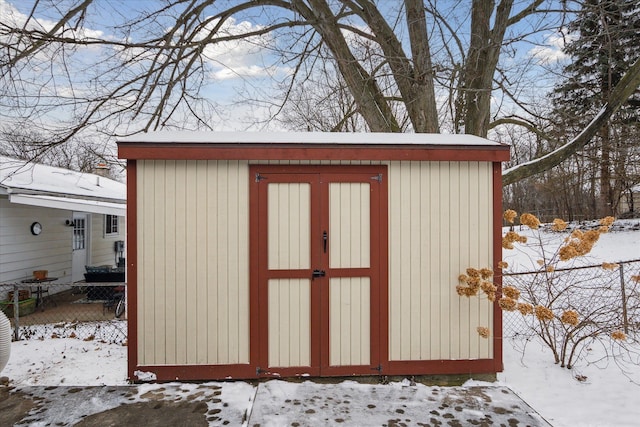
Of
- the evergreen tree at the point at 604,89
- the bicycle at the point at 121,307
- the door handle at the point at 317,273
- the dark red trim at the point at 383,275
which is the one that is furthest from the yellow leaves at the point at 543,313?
the bicycle at the point at 121,307

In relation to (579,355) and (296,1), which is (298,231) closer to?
(579,355)

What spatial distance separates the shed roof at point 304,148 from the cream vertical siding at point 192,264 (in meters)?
0.12

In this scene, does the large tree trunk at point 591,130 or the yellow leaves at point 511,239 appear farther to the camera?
the large tree trunk at point 591,130

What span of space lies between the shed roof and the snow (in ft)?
6.60

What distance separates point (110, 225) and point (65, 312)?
4.57 metres

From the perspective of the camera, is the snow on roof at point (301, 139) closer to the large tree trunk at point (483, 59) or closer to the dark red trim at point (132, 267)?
the dark red trim at point (132, 267)

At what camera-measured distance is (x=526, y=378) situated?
3.42m

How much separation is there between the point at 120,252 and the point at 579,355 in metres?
11.3

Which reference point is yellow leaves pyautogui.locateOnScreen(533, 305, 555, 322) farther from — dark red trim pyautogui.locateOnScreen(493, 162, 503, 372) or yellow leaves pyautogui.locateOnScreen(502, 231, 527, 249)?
yellow leaves pyautogui.locateOnScreen(502, 231, 527, 249)

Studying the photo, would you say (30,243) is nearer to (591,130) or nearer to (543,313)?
(543,313)

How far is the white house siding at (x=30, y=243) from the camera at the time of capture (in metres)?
6.96

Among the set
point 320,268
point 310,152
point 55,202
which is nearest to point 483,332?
point 320,268

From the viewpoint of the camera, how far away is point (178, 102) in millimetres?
7297

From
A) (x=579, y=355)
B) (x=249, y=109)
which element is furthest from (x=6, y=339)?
(x=249, y=109)
